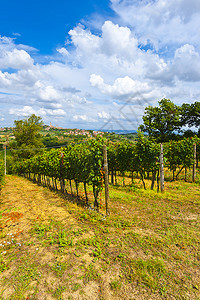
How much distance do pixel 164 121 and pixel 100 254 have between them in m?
33.7

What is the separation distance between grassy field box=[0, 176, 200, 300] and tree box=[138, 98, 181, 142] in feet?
93.6

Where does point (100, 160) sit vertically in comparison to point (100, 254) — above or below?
above

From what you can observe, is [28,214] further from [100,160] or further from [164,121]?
[164,121]

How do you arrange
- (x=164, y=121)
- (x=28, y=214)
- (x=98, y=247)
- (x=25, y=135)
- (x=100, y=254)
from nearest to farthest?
(x=100, y=254) < (x=98, y=247) < (x=28, y=214) < (x=164, y=121) < (x=25, y=135)

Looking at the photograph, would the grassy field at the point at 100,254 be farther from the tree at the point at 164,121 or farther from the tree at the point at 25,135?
the tree at the point at 25,135

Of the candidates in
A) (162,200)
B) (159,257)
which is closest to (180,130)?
(162,200)

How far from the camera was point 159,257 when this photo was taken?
12.6ft

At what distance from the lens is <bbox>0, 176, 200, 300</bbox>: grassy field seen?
301cm

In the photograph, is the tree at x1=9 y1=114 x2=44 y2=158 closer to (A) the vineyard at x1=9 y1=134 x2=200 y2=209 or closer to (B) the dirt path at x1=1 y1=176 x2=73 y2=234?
(A) the vineyard at x1=9 y1=134 x2=200 y2=209

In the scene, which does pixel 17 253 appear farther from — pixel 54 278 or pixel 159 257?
pixel 159 257

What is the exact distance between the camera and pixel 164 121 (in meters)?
32.9

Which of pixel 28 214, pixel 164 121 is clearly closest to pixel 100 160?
pixel 28 214

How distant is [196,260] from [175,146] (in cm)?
1187

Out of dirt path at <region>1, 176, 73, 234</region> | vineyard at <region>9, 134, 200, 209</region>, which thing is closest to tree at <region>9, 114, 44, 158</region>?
vineyard at <region>9, 134, 200, 209</region>
